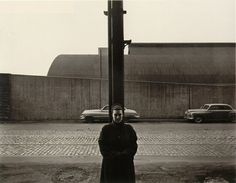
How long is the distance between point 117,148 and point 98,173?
402cm

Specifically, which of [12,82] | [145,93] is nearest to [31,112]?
[12,82]

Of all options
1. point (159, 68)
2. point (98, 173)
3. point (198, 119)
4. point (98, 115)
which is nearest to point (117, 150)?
point (98, 173)

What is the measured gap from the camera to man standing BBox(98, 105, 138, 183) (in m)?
5.29

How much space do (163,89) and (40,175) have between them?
26911 millimetres

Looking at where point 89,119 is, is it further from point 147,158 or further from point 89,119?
point 147,158

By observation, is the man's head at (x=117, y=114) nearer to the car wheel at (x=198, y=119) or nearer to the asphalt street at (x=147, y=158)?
the asphalt street at (x=147, y=158)

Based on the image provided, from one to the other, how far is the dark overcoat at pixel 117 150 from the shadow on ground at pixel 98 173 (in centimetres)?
316

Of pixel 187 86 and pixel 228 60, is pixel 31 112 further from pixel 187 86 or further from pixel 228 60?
→ pixel 228 60

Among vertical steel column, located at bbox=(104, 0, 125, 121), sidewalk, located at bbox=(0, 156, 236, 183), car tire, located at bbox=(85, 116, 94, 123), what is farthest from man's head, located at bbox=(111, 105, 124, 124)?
car tire, located at bbox=(85, 116, 94, 123)

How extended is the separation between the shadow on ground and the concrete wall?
23974mm

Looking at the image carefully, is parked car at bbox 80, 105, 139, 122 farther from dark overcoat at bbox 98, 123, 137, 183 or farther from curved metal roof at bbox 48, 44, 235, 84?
dark overcoat at bbox 98, 123, 137, 183

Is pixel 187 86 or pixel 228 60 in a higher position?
pixel 228 60

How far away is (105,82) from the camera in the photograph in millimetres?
35250

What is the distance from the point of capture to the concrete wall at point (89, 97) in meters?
34.0
